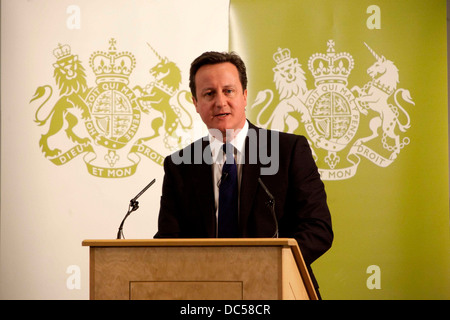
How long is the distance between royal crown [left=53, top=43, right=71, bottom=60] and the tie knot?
6.64ft

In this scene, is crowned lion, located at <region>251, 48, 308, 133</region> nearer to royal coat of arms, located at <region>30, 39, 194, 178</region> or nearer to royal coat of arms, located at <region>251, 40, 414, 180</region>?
royal coat of arms, located at <region>251, 40, 414, 180</region>

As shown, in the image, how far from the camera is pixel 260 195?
2.78 m

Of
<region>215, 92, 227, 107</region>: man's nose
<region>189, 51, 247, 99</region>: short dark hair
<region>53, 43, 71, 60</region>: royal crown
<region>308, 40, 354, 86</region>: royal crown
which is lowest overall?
<region>215, 92, 227, 107</region>: man's nose

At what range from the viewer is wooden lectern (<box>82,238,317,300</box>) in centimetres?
176

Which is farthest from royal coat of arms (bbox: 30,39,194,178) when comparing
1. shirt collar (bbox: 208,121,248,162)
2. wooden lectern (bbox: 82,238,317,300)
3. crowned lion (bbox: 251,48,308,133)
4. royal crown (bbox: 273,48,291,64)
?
wooden lectern (bbox: 82,238,317,300)

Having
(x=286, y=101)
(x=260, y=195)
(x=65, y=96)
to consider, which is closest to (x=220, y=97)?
(x=260, y=195)

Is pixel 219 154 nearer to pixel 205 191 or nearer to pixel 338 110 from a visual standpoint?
pixel 205 191

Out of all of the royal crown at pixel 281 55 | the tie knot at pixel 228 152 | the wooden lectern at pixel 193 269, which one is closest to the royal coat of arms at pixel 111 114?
the royal crown at pixel 281 55

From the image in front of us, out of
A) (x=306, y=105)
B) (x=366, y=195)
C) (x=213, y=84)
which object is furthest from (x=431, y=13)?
(x=213, y=84)

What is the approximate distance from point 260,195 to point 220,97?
561 millimetres

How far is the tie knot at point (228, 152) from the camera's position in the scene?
285 cm
